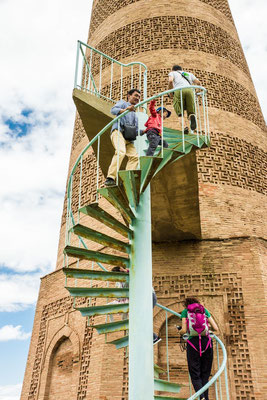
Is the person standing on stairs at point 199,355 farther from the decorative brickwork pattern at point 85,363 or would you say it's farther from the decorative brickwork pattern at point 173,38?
the decorative brickwork pattern at point 173,38

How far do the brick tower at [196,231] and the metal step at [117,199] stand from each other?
1.32 metres

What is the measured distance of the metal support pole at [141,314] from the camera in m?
4.81

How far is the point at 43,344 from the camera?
Answer: 8.51 m

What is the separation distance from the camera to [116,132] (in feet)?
18.0

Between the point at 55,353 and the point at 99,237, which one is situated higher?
the point at 99,237

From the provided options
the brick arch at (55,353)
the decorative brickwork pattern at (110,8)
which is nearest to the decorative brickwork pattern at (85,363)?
the brick arch at (55,353)

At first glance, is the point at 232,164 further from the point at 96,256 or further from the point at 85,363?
the point at 85,363

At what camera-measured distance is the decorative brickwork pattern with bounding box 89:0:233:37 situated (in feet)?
39.7

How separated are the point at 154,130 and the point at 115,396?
14.0ft

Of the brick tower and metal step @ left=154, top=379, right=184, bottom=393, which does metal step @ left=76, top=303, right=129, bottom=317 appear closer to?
metal step @ left=154, top=379, right=184, bottom=393

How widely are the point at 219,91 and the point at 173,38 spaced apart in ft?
6.42

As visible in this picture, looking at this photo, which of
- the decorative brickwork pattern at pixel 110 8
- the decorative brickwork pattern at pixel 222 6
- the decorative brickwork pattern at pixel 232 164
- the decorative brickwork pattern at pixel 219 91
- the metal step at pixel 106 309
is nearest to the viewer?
the metal step at pixel 106 309

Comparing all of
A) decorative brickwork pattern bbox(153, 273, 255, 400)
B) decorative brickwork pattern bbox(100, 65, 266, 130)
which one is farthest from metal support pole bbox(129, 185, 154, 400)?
decorative brickwork pattern bbox(100, 65, 266, 130)

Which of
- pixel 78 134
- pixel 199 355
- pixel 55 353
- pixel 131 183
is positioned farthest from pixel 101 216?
pixel 78 134
